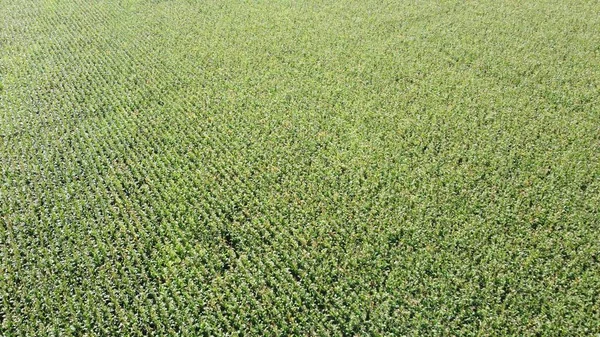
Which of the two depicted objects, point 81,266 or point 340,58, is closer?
point 81,266

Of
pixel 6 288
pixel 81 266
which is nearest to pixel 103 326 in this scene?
pixel 81 266

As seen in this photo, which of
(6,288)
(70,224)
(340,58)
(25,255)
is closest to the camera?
(6,288)

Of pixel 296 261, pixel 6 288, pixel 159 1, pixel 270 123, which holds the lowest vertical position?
pixel 6 288

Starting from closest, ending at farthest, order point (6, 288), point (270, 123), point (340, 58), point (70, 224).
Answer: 1. point (6, 288)
2. point (70, 224)
3. point (270, 123)
4. point (340, 58)

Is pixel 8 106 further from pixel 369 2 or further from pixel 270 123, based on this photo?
pixel 369 2

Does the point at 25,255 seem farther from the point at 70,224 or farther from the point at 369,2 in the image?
the point at 369,2

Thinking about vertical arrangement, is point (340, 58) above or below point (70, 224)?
above
